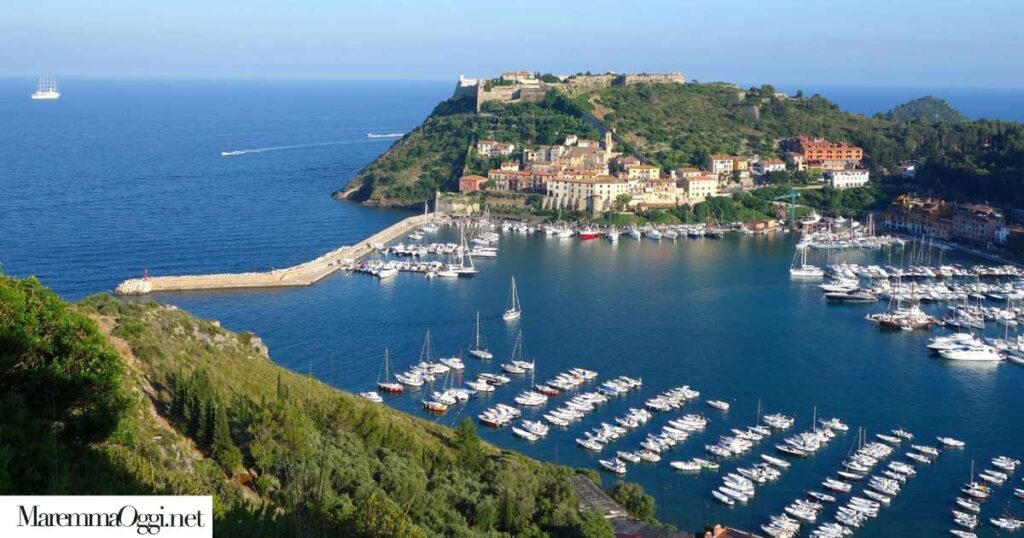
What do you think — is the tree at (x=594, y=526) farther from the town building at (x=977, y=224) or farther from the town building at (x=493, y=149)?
the town building at (x=493, y=149)

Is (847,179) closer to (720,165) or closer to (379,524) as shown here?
(720,165)

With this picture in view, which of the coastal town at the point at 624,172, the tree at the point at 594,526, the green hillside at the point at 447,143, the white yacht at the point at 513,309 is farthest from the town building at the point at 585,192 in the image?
the tree at the point at 594,526

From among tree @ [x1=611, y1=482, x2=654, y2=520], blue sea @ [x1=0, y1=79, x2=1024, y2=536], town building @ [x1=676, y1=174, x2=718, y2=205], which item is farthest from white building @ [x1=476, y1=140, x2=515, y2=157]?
tree @ [x1=611, y1=482, x2=654, y2=520]

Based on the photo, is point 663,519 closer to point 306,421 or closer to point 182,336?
point 306,421

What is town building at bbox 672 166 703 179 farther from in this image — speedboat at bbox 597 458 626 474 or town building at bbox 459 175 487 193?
speedboat at bbox 597 458 626 474

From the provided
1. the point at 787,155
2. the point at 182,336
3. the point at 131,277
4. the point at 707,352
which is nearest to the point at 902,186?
the point at 787,155

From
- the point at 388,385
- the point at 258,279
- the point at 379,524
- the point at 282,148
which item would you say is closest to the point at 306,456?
the point at 379,524

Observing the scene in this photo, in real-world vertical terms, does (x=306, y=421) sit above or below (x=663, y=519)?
above

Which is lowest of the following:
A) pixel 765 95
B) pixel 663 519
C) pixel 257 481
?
pixel 663 519
